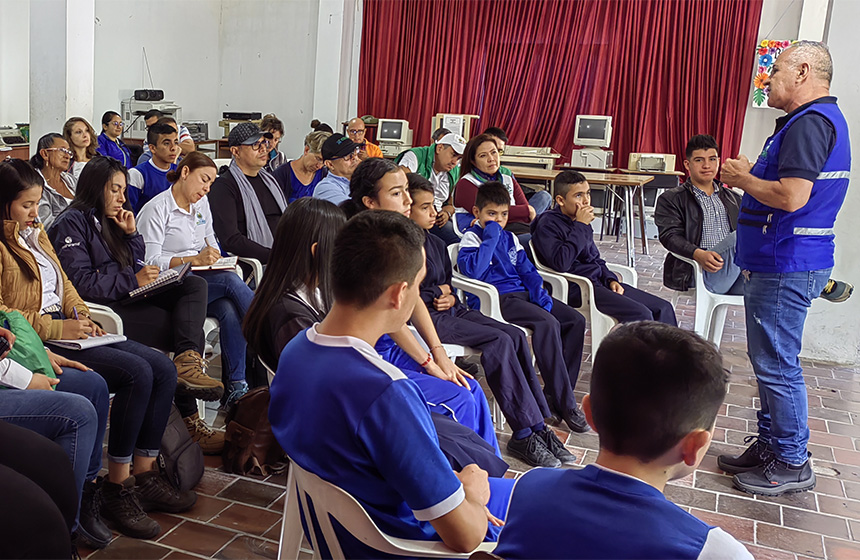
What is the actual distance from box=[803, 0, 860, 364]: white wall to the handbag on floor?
11.5ft

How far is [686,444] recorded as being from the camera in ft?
3.27

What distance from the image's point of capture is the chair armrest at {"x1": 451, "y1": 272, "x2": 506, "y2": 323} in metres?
3.24

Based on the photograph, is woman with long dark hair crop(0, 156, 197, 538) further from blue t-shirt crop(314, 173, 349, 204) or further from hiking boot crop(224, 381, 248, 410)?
blue t-shirt crop(314, 173, 349, 204)

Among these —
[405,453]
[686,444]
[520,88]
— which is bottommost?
[405,453]

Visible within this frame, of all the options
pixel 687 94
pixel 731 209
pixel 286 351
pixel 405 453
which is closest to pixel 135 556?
pixel 286 351

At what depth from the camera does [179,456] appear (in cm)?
225

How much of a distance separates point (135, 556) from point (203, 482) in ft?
1.55

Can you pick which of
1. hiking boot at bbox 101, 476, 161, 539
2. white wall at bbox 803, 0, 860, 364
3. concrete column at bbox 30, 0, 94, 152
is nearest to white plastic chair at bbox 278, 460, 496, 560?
hiking boot at bbox 101, 476, 161, 539

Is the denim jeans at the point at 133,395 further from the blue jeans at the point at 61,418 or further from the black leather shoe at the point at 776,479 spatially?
the black leather shoe at the point at 776,479

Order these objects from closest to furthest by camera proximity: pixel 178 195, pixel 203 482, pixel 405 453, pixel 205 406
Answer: pixel 405 453
pixel 203 482
pixel 205 406
pixel 178 195

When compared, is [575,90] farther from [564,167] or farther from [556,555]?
[556,555]

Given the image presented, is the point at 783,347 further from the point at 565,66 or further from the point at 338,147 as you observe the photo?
the point at 565,66

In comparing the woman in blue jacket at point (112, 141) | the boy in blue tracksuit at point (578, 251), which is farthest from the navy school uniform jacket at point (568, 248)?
the woman in blue jacket at point (112, 141)

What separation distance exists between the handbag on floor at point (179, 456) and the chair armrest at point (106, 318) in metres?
0.51
